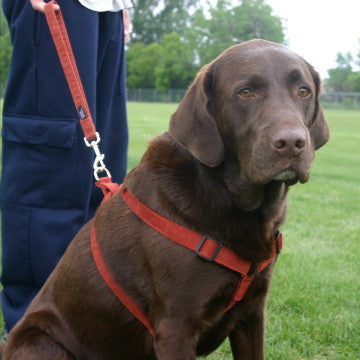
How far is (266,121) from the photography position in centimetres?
209

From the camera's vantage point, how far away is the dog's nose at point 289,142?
199 cm

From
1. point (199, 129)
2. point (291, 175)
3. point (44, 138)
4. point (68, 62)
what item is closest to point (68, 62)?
point (68, 62)

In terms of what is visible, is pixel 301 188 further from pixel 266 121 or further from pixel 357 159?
pixel 266 121

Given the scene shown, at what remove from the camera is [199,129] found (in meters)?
2.19

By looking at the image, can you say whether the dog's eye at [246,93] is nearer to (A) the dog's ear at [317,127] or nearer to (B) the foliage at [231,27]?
(A) the dog's ear at [317,127]

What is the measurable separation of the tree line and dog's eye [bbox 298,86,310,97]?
5424cm

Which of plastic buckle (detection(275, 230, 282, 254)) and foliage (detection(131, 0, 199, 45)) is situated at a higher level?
foliage (detection(131, 0, 199, 45))

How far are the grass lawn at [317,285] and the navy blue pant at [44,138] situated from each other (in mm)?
1157

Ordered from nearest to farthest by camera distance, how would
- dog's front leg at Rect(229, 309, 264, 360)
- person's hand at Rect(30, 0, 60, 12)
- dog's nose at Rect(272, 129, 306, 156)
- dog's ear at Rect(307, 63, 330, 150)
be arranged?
dog's nose at Rect(272, 129, 306, 156)
dog's ear at Rect(307, 63, 330, 150)
dog's front leg at Rect(229, 309, 264, 360)
person's hand at Rect(30, 0, 60, 12)

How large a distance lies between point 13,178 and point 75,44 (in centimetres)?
81

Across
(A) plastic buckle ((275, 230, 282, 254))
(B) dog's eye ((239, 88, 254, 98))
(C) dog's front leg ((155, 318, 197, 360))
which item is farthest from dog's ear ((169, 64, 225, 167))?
→ (C) dog's front leg ((155, 318, 197, 360))

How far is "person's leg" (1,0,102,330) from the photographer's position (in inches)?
115

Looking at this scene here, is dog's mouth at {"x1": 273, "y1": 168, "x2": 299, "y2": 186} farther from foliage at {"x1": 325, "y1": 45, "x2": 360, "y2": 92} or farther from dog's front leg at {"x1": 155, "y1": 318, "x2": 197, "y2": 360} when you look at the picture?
foliage at {"x1": 325, "y1": 45, "x2": 360, "y2": 92}

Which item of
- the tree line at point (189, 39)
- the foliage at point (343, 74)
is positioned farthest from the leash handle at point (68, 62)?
the foliage at point (343, 74)
